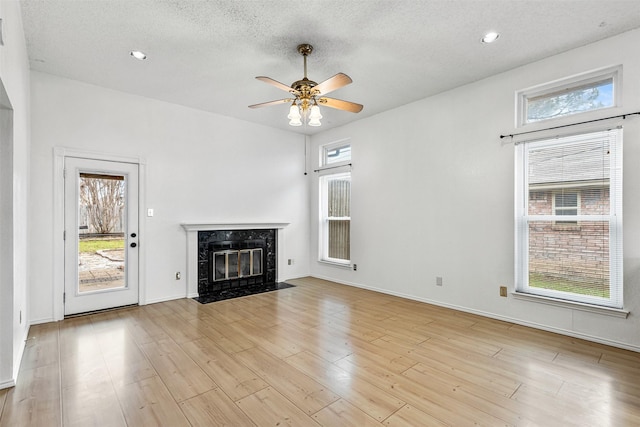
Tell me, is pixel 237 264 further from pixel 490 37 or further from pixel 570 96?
pixel 570 96

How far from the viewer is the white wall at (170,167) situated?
3799 mm

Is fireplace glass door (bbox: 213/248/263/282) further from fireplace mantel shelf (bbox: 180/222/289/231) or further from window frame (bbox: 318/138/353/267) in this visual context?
window frame (bbox: 318/138/353/267)

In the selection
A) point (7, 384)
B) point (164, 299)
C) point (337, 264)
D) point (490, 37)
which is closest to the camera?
point (7, 384)

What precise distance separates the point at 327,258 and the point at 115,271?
11.9 feet

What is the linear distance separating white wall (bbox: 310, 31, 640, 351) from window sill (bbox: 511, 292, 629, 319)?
0.06 m

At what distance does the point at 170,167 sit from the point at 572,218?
17.3 feet

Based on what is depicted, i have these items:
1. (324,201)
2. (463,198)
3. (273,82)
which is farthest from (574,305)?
(324,201)

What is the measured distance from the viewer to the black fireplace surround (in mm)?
5121

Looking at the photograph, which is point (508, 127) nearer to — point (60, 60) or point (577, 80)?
point (577, 80)

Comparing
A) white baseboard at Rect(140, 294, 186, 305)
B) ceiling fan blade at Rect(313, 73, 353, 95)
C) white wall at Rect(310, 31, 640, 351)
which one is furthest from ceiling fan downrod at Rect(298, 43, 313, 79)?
white baseboard at Rect(140, 294, 186, 305)

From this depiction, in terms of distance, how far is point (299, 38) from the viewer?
3078 mm

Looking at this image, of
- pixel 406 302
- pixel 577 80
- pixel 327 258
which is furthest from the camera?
pixel 327 258

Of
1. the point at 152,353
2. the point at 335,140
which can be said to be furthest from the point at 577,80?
the point at 152,353

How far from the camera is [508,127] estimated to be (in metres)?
3.76
